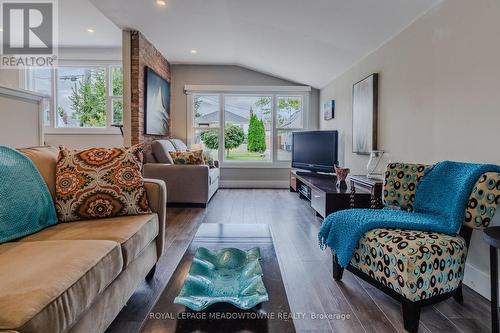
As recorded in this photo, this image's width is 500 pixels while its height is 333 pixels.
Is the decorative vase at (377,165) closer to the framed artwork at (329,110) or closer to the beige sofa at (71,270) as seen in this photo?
the framed artwork at (329,110)

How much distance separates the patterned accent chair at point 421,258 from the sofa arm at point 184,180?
3004 millimetres

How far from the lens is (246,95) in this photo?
22.1ft

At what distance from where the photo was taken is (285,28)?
406 centimetres

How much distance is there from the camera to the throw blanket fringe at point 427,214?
1807 millimetres

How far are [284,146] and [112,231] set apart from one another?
5.47 meters

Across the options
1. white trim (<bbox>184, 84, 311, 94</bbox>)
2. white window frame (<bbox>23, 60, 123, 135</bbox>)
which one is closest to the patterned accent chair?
white trim (<bbox>184, 84, 311, 94</bbox>)

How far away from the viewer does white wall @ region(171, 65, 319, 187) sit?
Result: 6.55m

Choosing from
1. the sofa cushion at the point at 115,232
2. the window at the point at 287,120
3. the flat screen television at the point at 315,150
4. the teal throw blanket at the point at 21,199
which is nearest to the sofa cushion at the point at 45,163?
the teal throw blanket at the point at 21,199

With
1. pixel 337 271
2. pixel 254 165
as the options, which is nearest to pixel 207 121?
pixel 254 165

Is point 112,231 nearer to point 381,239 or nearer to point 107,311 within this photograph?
point 107,311

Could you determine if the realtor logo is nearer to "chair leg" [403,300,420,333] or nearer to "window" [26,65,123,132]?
"window" [26,65,123,132]

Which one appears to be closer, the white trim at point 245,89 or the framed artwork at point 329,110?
the framed artwork at point 329,110

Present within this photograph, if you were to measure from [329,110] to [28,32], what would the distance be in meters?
5.57

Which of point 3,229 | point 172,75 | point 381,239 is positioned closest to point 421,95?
point 381,239
